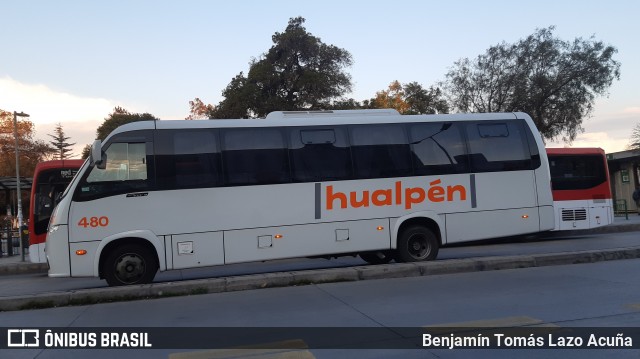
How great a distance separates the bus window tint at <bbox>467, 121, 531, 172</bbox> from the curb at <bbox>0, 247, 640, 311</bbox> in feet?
7.68

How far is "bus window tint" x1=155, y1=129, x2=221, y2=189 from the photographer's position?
11.0m

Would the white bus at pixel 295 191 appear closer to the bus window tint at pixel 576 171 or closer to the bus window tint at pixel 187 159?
the bus window tint at pixel 187 159

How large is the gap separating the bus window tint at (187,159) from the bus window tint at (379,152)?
2938 mm

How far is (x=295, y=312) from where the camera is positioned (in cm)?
806

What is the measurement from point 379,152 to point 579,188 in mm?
11133

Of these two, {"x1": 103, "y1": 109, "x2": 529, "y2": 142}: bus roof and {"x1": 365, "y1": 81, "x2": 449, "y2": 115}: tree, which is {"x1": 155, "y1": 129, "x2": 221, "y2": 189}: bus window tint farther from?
{"x1": 365, "y1": 81, "x2": 449, "y2": 115}: tree

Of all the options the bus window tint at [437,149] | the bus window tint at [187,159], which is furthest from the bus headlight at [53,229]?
the bus window tint at [437,149]

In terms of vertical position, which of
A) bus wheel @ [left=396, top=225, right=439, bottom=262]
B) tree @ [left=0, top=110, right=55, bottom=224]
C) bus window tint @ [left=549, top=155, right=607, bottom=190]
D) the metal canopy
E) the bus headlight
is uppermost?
tree @ [left=0, top=110, right=55, bottom=224]

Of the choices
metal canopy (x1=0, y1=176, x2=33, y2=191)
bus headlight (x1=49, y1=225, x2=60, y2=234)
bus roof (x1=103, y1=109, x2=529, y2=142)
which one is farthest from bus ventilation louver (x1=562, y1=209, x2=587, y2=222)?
metal canopy (x1=0, y1=176, x2=33, y2=191)

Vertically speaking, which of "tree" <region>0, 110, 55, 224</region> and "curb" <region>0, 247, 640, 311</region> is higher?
"tree" <region>0, 110, 55, 224</region>

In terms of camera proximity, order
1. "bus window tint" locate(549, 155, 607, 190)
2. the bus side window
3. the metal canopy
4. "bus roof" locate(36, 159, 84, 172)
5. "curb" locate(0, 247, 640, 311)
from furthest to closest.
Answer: the metal canopy, "bus window tint" locate(549, 155, 607, 190), "bus roof" locate(36, 159, 84, 172), the bus side window, "curb" locate(0, 247, 640, 311)

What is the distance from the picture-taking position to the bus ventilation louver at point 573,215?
2000cm

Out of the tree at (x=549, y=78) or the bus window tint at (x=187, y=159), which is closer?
the bus window tint at (x=187, y=159)

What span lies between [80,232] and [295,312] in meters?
4.72
